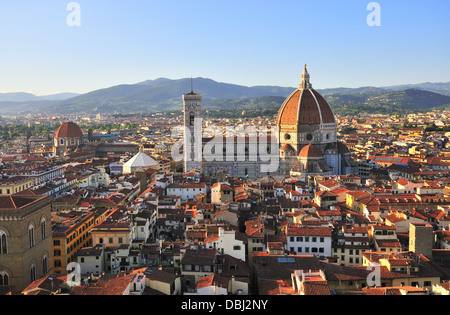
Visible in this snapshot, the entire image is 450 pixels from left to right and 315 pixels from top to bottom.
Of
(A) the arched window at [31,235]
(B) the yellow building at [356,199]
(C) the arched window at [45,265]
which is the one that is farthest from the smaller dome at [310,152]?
(A) the arched window at [31,235]

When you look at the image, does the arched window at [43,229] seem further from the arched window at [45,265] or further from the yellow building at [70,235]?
the arched window at [45,265]

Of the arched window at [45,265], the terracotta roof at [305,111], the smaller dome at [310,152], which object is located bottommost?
the arched window at [45,265]

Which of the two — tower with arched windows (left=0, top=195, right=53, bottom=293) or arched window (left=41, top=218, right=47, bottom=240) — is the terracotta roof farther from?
tower with arched windows (left=0, top=195, right=53, bottom=293)

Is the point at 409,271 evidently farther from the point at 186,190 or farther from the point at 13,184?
the point at 13,184

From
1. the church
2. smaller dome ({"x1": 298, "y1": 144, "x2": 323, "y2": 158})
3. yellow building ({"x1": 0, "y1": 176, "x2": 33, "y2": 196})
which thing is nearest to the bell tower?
the church

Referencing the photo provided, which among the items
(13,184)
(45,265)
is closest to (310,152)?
(13,184)

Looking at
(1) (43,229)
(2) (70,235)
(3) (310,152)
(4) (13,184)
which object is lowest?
(2) (70,235)
